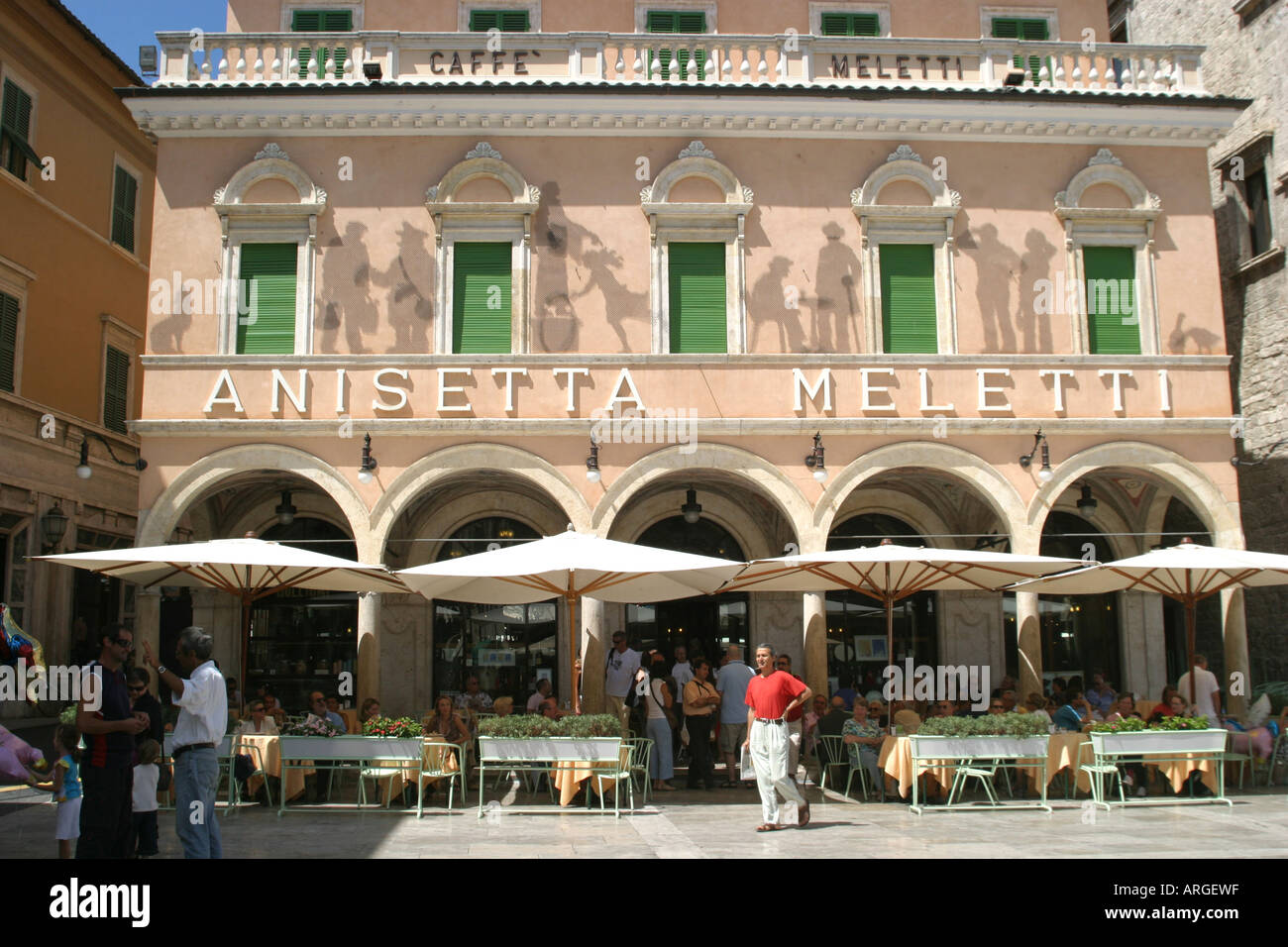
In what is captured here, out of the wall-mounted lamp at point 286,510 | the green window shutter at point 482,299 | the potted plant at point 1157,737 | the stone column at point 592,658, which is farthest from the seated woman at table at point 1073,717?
the wall-mounted lamp at point 286,510

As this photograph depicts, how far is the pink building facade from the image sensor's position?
1553cm

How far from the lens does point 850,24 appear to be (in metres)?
18.7

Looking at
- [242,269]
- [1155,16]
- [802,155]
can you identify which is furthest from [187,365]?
[1155,16]

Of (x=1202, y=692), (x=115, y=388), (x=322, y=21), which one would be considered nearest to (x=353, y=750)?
(x=1202, y=692)

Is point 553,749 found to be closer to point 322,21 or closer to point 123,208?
point 322,21

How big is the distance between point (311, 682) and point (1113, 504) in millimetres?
13456

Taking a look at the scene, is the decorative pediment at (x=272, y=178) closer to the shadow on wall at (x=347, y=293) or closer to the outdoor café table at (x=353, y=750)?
the shadow on wall at (x=347, y=293)

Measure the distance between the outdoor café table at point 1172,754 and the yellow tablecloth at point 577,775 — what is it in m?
5.02

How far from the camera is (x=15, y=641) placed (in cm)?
1391

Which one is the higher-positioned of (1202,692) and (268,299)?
(268,299)

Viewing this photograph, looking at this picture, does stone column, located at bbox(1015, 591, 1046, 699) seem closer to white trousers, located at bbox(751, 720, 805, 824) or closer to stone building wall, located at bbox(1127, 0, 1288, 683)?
stone building wall, located at bbox(1127, 0, 1288, 683)

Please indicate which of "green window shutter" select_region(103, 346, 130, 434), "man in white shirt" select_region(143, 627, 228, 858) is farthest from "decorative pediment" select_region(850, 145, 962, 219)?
"green window shutter" select_region(103, 346, 130, 434)

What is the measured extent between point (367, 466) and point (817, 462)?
610cm
